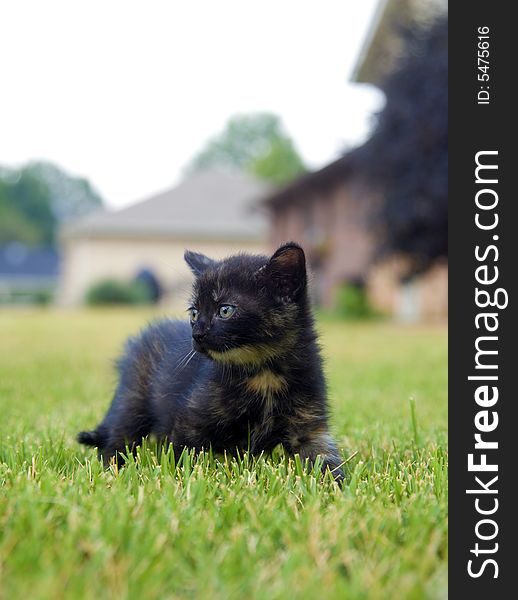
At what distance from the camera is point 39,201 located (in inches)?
3221

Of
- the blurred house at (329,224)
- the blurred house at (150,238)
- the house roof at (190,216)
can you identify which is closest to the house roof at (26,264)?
the house roof at (190,216)

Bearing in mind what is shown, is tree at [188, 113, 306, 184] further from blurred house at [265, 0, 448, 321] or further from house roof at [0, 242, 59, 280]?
Result: blurred house at [265, 0, 448, 321]

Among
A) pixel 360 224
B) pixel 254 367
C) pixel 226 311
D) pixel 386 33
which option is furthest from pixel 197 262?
pixel 386 33

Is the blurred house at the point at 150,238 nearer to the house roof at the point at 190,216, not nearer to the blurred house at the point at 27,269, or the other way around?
the house roof at the point at 190,216

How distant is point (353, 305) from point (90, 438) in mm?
20683

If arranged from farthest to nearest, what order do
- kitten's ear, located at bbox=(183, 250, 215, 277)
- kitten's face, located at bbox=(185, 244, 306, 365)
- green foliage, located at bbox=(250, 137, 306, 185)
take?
green foliage, located at bbox=(250, 137, 306, 185) < kitten's ear, located at bbox=(183, 250, 215, 277) < kitten's face, located at bbox=(185, 244, 306, 365)

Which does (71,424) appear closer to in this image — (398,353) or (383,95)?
(398,353)

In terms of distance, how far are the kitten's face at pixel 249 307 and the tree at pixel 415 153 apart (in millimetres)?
13883

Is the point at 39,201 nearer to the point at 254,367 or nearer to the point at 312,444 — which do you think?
the point at 254,367

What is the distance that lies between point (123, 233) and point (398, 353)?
36569 millimetres

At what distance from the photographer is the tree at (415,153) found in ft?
56.3

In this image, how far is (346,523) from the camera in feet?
7.98

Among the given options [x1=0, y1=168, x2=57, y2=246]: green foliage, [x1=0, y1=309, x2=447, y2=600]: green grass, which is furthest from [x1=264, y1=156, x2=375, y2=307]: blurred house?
[x1=0, y1=168, x2=57, y2=246]: green foliage

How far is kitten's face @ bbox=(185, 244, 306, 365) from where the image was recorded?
11.4 feet
